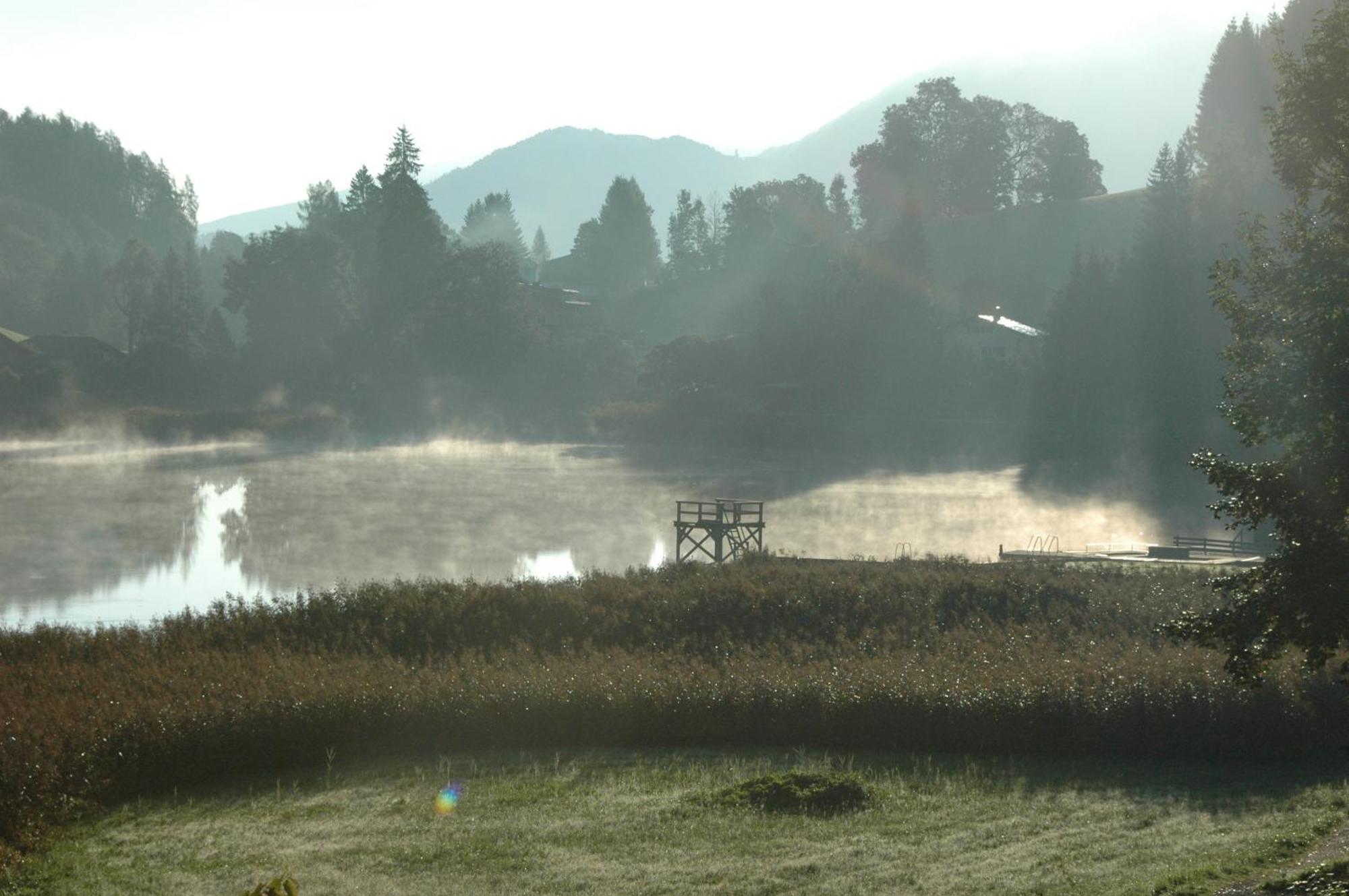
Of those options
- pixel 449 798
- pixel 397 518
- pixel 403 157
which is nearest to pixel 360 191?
pixel 403 157

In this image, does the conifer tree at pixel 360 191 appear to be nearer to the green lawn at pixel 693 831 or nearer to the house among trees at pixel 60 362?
the house among trees at pixel 60 362

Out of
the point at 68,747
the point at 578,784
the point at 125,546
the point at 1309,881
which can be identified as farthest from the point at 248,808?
the point at 125,546

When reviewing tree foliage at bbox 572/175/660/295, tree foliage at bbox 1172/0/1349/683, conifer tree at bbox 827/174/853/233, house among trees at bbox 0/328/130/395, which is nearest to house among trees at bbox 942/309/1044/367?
conifer tree at bbox 827/174/853/233

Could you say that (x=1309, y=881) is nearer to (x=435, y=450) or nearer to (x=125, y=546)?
(x=125, y=546)

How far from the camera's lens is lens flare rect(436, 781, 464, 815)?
21109 mm

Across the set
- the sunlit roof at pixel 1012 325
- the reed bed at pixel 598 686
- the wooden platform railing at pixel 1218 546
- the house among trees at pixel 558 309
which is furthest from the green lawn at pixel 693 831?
the house among trees at pixel 558 309

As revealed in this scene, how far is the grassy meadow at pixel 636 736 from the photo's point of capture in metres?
18.8

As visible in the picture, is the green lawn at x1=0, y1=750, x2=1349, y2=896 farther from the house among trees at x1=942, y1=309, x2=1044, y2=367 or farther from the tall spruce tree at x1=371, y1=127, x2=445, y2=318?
the tall spruce tree at x1=371, y1=127, x2=445, y2=318

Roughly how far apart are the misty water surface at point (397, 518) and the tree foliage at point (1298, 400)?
116 ft

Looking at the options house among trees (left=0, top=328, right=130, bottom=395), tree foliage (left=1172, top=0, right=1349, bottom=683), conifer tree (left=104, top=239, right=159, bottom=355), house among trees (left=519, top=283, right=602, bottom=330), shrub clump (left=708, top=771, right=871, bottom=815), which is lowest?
shrub clump (left=708, top=771, right=871, bottom=815)

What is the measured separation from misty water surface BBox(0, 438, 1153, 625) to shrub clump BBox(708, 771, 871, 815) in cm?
2744

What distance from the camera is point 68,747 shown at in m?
22.5

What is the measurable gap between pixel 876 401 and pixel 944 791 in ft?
309

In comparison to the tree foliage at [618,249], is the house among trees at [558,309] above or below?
below
